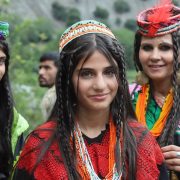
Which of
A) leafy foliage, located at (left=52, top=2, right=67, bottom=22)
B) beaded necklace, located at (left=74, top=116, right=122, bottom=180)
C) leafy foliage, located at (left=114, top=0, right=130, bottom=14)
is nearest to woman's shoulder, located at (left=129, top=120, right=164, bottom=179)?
beaded necklace, located at (left=74, top=116, right=122, bottom=180)

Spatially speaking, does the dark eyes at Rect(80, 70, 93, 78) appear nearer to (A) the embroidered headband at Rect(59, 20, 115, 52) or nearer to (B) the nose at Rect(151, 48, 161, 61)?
(A) the embroidered headband at Rect(59, 20, 115, 52)

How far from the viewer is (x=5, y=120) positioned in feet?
10.3

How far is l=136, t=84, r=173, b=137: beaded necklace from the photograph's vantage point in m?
3.10

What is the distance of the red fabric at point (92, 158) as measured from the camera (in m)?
2.37

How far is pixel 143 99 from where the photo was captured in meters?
3.29

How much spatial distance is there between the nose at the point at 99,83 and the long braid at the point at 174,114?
77 cm

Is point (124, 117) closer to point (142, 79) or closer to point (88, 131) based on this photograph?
point (88, 131)

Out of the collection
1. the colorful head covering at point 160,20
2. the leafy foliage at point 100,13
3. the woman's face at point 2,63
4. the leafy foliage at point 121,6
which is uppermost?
the leafy foliage at point 121,6

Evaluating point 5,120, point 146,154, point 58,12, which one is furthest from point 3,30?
point 58,12

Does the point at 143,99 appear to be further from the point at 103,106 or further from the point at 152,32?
the point at 103,106

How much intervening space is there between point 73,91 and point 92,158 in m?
0.37

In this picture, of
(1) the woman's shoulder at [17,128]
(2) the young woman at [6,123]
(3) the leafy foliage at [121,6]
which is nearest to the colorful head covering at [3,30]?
(2) the young woman at [6,123]

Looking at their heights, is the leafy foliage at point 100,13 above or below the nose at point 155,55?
above

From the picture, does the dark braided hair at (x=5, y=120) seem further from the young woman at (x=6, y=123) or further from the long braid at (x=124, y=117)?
the long braid at (x=124, y=117)
